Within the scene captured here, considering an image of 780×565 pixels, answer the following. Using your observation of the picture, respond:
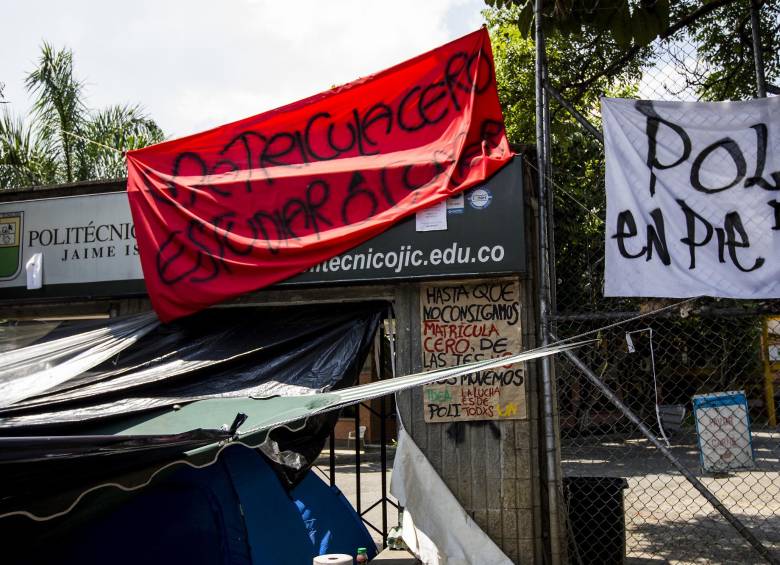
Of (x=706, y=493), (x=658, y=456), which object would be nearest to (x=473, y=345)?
(x=706, y=493)

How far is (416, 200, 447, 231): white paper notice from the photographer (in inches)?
259

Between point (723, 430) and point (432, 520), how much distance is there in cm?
437

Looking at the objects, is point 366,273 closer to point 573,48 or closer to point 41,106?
point 573,48

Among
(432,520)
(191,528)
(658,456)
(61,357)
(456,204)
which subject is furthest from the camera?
(658,456)

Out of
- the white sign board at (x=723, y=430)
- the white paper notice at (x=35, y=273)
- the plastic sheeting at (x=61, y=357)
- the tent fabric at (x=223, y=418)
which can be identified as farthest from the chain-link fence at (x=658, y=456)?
the white paper notice at (x=35, y=273)

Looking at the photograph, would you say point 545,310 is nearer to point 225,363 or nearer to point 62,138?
point 225,363

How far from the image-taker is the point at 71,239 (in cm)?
799

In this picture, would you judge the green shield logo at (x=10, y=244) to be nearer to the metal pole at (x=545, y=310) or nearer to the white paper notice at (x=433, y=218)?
the white paper notice at (x=433, y=218)

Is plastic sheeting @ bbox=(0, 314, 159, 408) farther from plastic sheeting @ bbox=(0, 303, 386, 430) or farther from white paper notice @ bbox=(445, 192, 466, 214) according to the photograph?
white paper notice @ bbox=(445, 192, 466, 214)

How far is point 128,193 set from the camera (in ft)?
25.4

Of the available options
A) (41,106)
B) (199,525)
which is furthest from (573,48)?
(41,106)

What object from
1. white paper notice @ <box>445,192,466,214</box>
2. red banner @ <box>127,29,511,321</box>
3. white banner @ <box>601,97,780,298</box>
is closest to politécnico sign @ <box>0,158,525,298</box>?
white paper notice @ <box>445,192,466,214</box>

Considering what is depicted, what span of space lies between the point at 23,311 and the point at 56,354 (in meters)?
1.51

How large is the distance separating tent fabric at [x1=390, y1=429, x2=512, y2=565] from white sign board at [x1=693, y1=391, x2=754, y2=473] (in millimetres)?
3322
